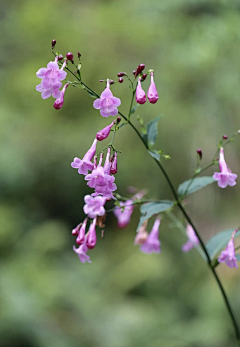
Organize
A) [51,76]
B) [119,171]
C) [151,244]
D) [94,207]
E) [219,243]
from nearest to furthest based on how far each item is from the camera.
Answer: [51,76] < [94,207] < [219,243] < [151,244] < [119,171]

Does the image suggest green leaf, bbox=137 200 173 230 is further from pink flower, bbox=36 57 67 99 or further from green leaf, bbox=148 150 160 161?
pink flower, bbox=36 57 67 99

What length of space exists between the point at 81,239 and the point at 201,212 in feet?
12.1

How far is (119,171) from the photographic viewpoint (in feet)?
15.6

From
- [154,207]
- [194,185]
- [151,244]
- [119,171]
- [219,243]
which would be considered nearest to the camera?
[154,207]

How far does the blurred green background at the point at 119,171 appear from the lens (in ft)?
11.3

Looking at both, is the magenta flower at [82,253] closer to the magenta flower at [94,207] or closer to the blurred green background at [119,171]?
the magenta flower at [94,207]

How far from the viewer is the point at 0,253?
379cm

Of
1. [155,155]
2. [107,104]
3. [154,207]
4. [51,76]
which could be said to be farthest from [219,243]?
[51,76]

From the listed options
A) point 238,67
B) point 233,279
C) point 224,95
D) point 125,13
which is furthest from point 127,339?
point 125,13

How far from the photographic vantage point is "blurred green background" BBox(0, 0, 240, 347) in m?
3.45

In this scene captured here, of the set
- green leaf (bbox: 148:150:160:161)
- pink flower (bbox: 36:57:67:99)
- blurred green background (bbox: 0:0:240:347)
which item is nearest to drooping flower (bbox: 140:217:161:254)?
green leaf (bbox: 148:150:160:161)

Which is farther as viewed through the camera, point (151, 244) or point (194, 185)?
point (151, 244)

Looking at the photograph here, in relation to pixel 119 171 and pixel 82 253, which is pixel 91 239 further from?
pixel 119 171

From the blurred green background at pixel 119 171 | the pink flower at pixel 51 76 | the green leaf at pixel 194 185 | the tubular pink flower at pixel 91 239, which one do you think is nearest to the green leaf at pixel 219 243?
the green leaf at pixel 194 185
